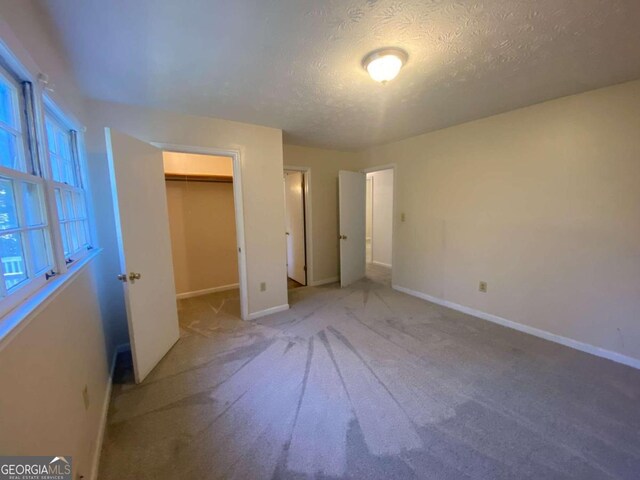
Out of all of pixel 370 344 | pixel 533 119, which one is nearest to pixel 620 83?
pixel 533 119

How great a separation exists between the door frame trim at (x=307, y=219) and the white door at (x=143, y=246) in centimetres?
206

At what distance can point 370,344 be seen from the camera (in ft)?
8.16

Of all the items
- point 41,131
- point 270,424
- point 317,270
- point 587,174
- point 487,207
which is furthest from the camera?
point 317,270

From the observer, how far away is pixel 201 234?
13.2ft

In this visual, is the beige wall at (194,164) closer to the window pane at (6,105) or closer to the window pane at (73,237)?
the window pane at (73,237)

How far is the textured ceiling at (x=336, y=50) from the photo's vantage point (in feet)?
4.12

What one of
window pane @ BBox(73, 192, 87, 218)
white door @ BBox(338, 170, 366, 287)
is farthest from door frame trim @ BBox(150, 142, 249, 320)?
white door @ BBox(338, 170, 366, 287)

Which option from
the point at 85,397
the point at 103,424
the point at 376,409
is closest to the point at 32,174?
the point at 85,397

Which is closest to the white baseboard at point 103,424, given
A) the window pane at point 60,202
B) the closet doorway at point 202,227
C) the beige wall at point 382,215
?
the window pane at point 60,202

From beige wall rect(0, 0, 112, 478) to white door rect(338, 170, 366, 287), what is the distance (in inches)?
126

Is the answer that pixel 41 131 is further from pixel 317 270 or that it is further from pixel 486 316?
pixel 486 316

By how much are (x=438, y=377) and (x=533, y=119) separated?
2.55m

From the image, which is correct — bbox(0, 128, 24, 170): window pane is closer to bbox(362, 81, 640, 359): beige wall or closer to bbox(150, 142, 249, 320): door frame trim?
bbox(150, 142, 249, 320): door frame trim

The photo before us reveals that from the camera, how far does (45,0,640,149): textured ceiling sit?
4.12ft
